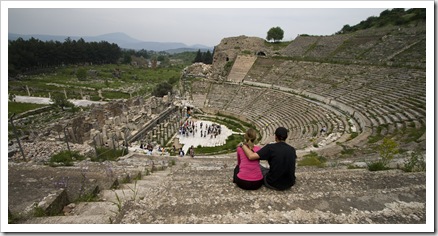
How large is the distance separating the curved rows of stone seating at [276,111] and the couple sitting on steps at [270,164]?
34.5 feet

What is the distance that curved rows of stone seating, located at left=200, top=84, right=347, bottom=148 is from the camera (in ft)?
54.4

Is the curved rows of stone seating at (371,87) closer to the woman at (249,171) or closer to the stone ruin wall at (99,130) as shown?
the woman at (249,171)

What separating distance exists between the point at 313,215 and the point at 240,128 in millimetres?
19784

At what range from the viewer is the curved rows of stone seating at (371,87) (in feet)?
48.0

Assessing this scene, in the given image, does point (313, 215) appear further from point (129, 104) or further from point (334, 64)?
point (334, 64)

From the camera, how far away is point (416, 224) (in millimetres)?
2934

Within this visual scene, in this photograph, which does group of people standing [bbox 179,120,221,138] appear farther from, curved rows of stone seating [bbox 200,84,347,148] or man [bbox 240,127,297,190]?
man [bbox 240,127,297,190]

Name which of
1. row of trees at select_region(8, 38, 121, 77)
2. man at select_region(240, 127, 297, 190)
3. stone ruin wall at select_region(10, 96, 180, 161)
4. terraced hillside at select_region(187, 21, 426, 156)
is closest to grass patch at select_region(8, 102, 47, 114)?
stone ruin wall at select_region(10, 96, 180, 161)

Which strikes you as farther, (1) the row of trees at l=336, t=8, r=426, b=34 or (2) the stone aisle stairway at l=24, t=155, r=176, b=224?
(1) the row of trees at l=336, t=8, r=426, b=34

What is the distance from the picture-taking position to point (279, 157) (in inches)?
144

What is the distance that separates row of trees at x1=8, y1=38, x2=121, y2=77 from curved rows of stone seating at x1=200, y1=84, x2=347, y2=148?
4915 cm

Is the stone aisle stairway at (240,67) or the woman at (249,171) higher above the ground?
the stone aisle stairway at (240,67)

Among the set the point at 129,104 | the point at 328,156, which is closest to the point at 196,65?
the point at 129,104

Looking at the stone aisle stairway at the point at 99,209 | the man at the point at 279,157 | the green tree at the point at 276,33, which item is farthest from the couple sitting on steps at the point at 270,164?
the green tree at the point at 276,33
